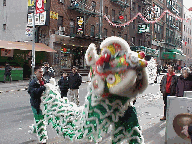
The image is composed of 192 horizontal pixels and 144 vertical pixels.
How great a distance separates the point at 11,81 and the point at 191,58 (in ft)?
178

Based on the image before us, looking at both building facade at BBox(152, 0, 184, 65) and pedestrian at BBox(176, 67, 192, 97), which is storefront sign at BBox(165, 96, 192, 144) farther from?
building facade at BBox(152, 0, 184, 65)

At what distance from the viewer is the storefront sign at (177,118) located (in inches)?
171

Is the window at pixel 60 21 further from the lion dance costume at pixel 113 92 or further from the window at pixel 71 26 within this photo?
the lion dance costume at pixel 113 92

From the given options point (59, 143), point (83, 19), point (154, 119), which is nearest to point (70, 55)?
point (83, 19)

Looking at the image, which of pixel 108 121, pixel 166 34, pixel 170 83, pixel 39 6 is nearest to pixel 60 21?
pixel 39 6

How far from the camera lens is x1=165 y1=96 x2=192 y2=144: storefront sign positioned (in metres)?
4.34

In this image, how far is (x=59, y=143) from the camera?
A: 495 cm

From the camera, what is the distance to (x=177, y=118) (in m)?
4.46

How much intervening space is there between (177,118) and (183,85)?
79.1 inches

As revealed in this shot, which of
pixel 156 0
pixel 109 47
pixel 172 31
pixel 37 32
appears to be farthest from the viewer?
pixel 172 31

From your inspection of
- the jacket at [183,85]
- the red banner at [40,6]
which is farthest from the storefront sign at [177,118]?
the red banner at [40,6]

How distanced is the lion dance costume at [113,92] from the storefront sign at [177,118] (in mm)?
1863

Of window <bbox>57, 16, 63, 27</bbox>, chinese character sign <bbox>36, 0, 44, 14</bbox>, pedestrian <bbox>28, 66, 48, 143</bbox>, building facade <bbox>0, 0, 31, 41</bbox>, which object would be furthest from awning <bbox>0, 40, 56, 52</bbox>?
pedestrian <bbox>28, 66, 48, 143</bbox>

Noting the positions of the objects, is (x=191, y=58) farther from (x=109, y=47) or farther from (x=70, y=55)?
(x=109, y=47)
